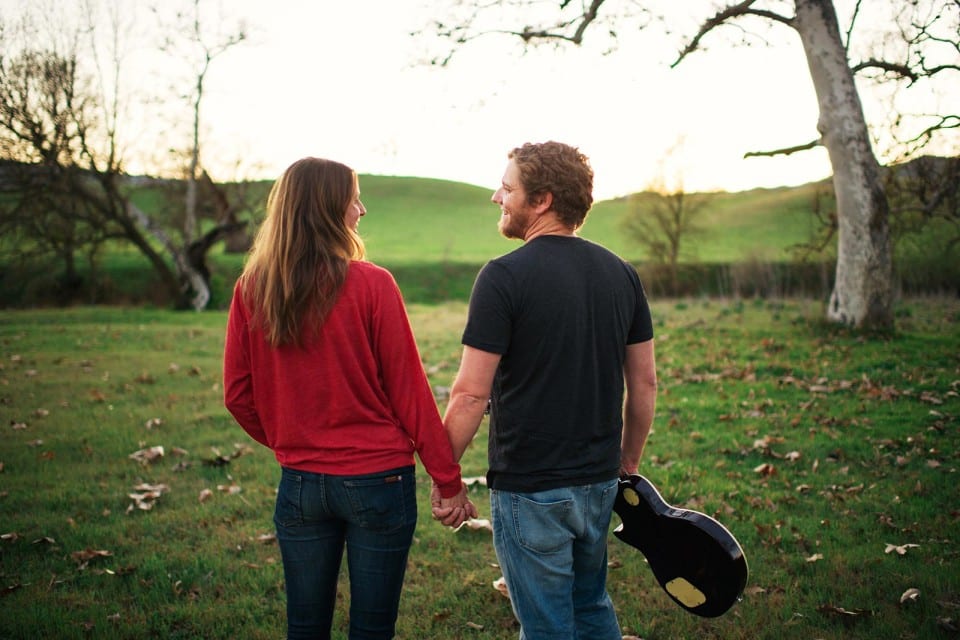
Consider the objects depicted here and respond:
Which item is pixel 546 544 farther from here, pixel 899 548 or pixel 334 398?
pixel 899 548

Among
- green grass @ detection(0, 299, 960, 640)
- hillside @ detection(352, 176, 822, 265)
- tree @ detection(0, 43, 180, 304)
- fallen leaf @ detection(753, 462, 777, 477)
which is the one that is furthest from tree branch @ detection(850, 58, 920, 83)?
hillside @ detection(352, 176, 822, 265)

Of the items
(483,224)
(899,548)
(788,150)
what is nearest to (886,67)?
(788,150)

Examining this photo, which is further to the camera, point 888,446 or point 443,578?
point 888,446

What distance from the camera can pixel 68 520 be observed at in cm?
602

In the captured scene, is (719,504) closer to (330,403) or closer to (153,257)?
(330,403)

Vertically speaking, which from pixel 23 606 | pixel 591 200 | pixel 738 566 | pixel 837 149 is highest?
pixel 837 149

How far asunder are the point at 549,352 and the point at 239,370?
1.40 m

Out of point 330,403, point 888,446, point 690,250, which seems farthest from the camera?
point 690,250

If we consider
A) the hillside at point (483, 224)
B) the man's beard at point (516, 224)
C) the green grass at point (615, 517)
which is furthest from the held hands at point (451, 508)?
the hillside at point (483, 224)

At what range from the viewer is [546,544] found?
8.91 feet

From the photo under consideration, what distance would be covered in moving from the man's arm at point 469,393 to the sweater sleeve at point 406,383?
2.4 inches

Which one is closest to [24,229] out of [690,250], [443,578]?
[443,578]

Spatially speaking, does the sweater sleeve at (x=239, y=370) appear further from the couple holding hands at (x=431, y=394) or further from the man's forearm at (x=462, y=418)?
the man's forearm at (x=462, y=418)

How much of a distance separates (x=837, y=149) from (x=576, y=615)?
1326cm
